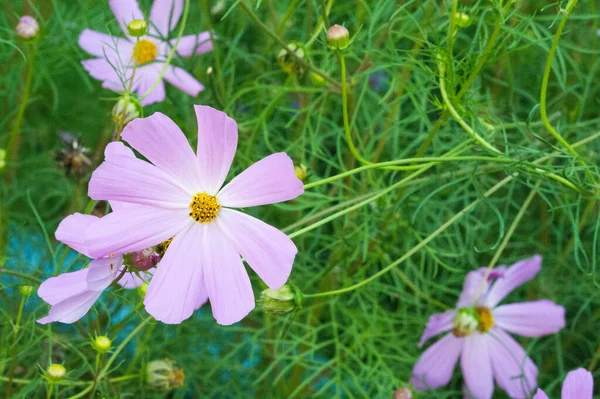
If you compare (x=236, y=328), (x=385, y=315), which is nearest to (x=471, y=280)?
(x=385, y=315)

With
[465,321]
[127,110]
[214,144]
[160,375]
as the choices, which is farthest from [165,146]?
[465,321]

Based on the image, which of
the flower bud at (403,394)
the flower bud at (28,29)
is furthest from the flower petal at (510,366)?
the flower bud at (28,29)

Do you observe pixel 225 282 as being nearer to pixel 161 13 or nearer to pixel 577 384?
pixel 577 384

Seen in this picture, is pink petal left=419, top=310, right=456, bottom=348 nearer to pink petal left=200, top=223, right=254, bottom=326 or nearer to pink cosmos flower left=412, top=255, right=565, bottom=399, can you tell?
pink cosmos flower left=412, top=255, right=565, bottom=399

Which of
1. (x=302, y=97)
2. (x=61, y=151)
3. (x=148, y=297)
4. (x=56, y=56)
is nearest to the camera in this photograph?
(x=148, y=297)

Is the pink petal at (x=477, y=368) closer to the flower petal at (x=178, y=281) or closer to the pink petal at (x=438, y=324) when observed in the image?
the pink petal at (x=438, y=324)

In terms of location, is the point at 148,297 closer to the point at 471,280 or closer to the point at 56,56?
the point at 471,280

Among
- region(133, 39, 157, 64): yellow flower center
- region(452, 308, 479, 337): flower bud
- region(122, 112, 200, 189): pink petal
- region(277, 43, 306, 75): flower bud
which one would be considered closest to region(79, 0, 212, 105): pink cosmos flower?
region(133, 39, 157, 64): yellow flower center
